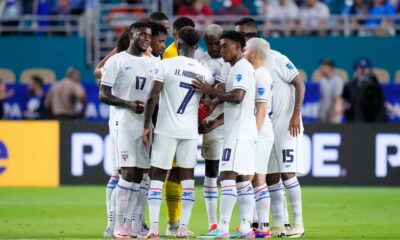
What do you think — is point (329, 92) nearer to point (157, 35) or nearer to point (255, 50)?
point (255, 50)

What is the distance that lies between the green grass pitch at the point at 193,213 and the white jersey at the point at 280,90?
1460 millimetres

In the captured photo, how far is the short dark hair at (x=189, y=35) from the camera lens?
12.8 m

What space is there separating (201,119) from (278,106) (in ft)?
3.12

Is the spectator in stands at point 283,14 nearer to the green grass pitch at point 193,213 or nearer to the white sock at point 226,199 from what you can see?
the green grass pitch at point 193,213

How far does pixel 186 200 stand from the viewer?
42.5ft

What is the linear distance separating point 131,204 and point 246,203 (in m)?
1.40

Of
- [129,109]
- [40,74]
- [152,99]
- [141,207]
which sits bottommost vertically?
[141,207]

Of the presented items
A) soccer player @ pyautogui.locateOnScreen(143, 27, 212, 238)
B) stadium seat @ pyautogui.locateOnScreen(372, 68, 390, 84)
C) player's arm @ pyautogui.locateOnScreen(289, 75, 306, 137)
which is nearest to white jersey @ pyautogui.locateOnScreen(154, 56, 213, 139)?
soccer player @ pyautogui.locateOnScreen(143, 27, 212, 238)

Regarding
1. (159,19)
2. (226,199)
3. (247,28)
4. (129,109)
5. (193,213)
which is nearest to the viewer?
(226,199)

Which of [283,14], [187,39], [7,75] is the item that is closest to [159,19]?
[187,39]

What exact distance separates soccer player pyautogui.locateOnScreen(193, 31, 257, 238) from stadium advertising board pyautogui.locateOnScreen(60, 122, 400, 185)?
9.14 m

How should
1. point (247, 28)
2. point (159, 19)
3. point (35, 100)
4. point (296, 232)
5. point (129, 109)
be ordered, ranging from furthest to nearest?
point (35, 100) → point (159, 19) → point (247, 28) → point (296, 232) → point (129, 109)

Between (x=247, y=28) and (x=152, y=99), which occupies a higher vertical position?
(x=247, y=28)

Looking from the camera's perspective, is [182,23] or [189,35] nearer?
[189,35]
